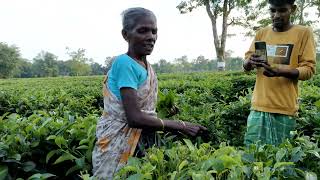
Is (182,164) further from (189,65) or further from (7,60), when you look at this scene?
(189,65)

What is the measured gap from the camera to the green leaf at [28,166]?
8.46 ft

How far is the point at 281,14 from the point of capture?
3.10 m

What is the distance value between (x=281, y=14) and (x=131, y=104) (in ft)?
5.22

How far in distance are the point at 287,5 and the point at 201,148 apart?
1.66 meters

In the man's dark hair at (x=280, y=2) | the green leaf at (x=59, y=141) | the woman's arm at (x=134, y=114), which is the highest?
the man's dark hair at (x=280, y=2)

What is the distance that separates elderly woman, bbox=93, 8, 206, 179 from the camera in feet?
6.93

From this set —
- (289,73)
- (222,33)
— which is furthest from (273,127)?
(222,33)

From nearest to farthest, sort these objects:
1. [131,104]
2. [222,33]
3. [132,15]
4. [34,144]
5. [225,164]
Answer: [225,164]
[131,104]
[132,15]
[34,144]
[222,33]

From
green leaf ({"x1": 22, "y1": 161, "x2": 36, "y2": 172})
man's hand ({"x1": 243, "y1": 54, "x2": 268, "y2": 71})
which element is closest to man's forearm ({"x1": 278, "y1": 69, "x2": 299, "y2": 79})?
man's hand ({"x1": 243, "y1": 54, "x2": 268, "y2": 71})

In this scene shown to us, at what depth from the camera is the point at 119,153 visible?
7.45 feet

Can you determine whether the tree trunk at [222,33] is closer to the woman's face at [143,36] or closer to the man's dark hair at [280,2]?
the man's dark hair at [280,2]

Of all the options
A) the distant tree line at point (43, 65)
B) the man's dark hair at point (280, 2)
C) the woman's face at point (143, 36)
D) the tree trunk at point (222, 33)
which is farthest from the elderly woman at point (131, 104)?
the distant tree line at point (43, 65)

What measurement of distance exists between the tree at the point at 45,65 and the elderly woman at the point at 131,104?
69819mm

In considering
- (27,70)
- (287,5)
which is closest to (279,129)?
(287,5)
